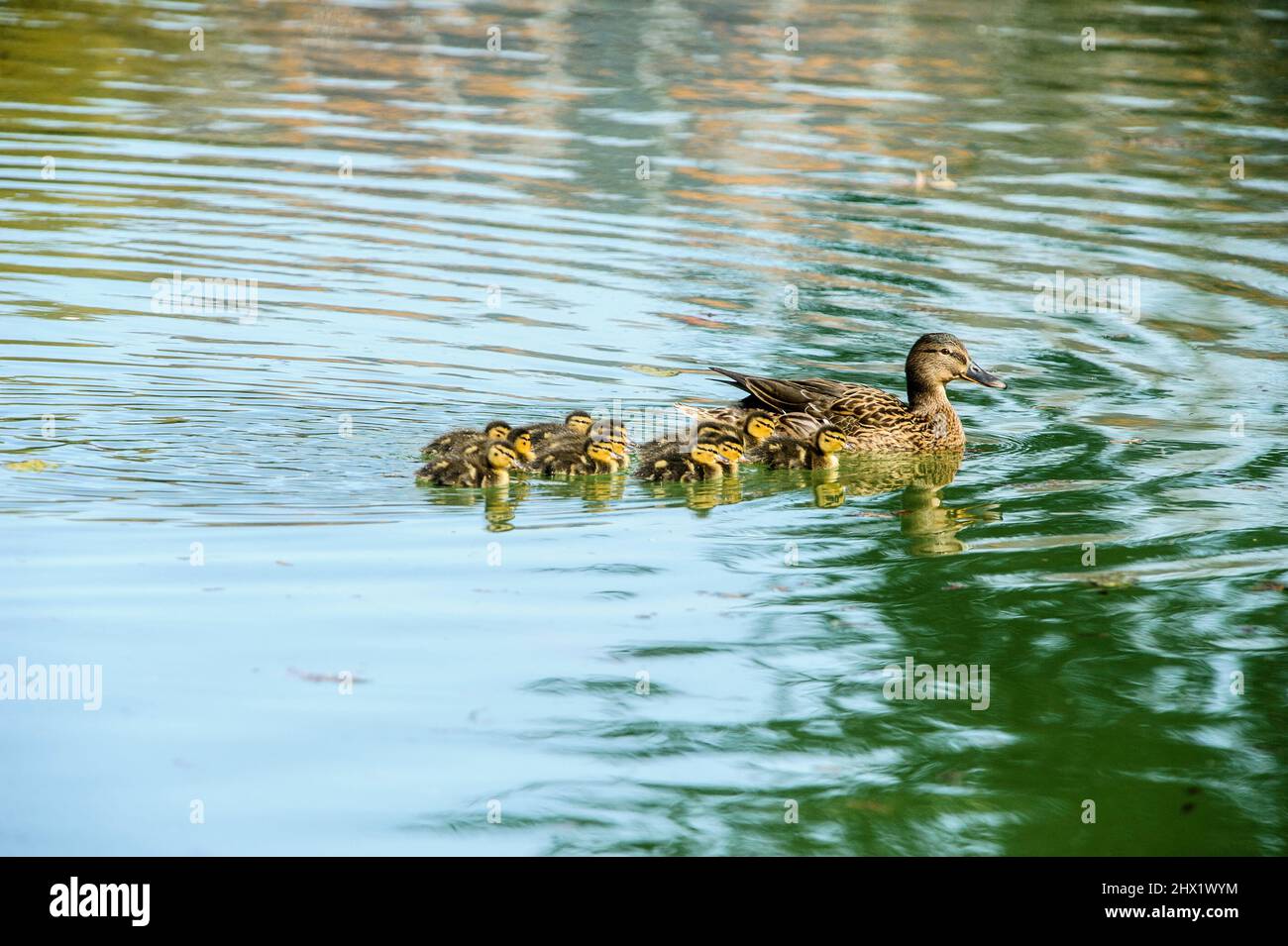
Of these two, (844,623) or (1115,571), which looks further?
(1115,571)

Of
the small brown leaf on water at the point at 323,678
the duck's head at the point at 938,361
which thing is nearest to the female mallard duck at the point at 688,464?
the duck's head at the point at 938,361

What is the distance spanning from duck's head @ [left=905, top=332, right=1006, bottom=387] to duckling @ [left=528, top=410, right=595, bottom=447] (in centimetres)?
180

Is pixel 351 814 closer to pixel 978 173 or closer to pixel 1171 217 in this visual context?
pixel 1171 217

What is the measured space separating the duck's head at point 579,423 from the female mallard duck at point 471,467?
35 centimetres

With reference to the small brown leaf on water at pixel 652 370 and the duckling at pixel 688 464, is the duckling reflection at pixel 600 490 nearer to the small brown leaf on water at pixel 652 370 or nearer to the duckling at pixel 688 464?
the duckling at pixel 688 464

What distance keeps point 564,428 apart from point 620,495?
1.22 ft

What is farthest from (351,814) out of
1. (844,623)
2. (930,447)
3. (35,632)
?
(930,447)

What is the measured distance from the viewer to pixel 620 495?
738 centimetres

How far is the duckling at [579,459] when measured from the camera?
7.39 metres

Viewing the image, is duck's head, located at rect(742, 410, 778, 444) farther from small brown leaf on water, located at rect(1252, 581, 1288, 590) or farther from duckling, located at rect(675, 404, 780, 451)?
small brown leaf on water, located at rect(1252, 581, 1288, 590)

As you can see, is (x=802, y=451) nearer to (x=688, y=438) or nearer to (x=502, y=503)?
(x=688, y=438)

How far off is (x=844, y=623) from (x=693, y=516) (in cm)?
124

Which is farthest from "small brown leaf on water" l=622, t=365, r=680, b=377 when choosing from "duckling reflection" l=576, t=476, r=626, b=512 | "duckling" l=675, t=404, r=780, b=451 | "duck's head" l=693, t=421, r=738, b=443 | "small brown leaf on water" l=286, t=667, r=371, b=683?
"small brown leaf on water" l=286, t=667, r=371, b=683

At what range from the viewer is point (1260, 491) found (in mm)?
7617
